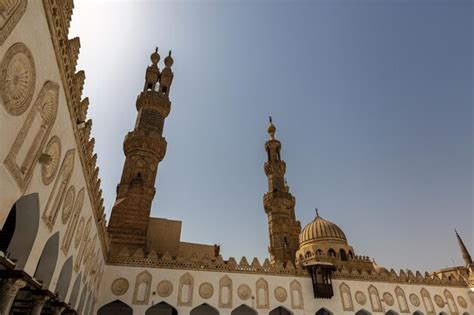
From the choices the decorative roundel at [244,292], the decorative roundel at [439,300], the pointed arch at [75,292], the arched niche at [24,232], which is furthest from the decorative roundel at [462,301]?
the arched niche at [24,232]

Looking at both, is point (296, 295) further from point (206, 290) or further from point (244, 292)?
point (206, 290)

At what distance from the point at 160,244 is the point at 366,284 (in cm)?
1431

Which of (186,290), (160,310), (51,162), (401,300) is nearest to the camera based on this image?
(51,162)

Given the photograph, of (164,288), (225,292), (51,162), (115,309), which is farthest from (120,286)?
(51,162)

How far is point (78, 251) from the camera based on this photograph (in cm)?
1012

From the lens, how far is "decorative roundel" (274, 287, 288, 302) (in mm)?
17498

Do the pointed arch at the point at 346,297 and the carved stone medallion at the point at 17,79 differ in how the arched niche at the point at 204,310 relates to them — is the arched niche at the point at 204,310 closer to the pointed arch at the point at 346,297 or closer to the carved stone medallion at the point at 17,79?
the pointed arch at the point at 346,297

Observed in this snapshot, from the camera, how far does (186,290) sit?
53.7 ft

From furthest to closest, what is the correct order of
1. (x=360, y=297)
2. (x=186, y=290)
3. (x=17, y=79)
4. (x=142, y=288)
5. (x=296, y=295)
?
(x=360, y=297) < (x=296, y=295) < (x=186, y=290) < (x=142, y=288) < (x=17, y=79)

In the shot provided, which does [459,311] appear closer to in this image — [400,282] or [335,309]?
[400,282]

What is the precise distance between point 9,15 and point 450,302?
1106 inches

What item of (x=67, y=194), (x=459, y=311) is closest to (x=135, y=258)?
(x=67, y=194)

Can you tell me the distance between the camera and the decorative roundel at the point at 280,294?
17.5 meters

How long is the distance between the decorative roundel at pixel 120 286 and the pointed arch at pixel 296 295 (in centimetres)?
957
